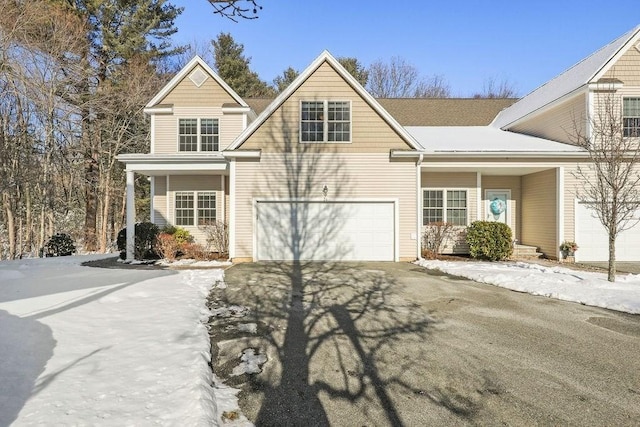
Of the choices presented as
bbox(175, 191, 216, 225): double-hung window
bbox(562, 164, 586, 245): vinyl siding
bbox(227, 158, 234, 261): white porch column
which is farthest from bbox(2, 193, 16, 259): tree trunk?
bbox(562, 164, 586, 245): vinyl siding

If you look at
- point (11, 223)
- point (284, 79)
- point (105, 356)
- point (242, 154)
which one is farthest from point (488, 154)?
point (284, 79)

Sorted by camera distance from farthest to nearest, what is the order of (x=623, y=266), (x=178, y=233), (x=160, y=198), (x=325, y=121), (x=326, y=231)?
(x=160, y=198) < (x=178, y=233) < (x=325, y=121) < (x=326, y=231) < (x=623, y=266)

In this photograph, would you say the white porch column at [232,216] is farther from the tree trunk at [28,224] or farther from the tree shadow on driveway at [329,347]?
the tree trunk at [28,224]

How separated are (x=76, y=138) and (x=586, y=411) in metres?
23.5

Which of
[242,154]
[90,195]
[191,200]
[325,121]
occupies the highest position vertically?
[325,121]

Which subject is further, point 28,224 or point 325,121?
point 28,224

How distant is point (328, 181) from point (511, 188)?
7593mm

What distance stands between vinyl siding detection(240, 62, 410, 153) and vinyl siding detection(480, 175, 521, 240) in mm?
4604

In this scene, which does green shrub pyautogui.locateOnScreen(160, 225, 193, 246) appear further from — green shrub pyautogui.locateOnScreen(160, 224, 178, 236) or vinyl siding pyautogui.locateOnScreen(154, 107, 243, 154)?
vinyl siding pyautogui.locateOnScreen(154, 107, 243, 154)

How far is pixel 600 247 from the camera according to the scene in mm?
12141

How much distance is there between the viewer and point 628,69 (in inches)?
499

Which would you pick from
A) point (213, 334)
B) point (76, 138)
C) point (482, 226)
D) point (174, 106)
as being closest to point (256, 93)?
point (76, 138)

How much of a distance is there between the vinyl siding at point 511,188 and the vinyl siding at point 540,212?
7.0 inches

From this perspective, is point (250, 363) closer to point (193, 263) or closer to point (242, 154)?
point (193, 263)
